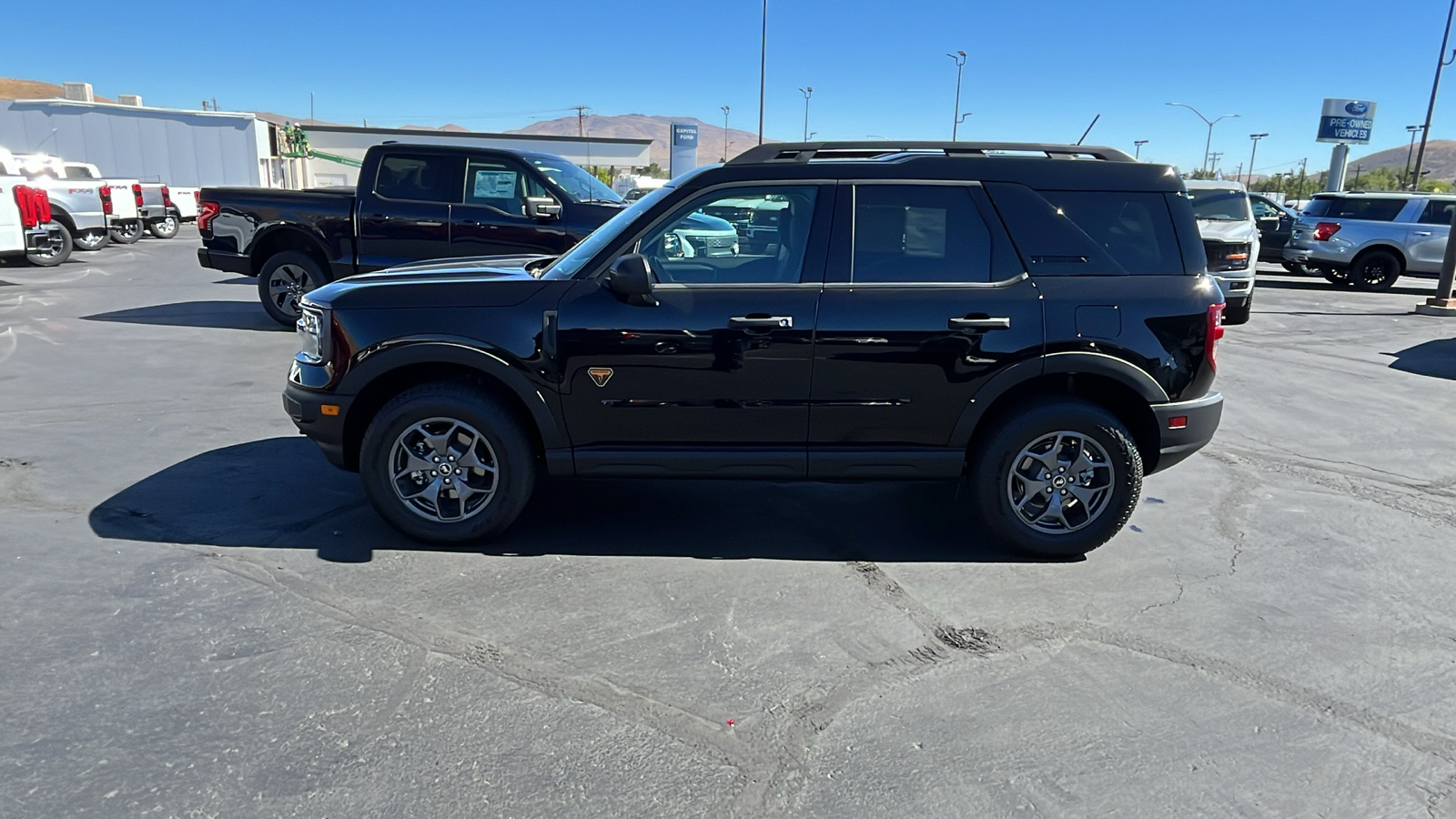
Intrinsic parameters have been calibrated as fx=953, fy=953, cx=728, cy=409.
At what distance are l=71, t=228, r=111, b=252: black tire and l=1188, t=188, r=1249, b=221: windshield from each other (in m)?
19.6

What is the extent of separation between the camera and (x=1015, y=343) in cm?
443

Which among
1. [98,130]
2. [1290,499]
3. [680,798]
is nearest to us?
[680,798]

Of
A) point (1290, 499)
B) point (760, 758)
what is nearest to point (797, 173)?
point (760, 758)

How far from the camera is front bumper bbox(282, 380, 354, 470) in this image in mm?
4535

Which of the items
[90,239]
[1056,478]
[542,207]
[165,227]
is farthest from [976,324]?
A: [165,227]

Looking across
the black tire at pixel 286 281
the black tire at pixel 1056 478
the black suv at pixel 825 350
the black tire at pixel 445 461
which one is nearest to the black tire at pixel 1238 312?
the black suv at pixel 825 350

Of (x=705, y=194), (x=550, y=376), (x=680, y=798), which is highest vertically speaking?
(x=705, y=194)

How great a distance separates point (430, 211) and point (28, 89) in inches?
6183

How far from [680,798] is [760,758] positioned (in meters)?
0.31

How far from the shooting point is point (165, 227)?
81.5ft

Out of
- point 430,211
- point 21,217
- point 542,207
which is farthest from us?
point 21,217

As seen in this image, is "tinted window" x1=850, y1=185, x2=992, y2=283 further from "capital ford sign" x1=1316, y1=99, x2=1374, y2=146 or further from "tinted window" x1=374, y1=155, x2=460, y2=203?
"capital ford sign" x1=1316, y1=99, x2=1374, y2=146

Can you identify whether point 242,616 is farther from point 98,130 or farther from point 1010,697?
point 98,130

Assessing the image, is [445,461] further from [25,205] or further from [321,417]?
[25,205]
